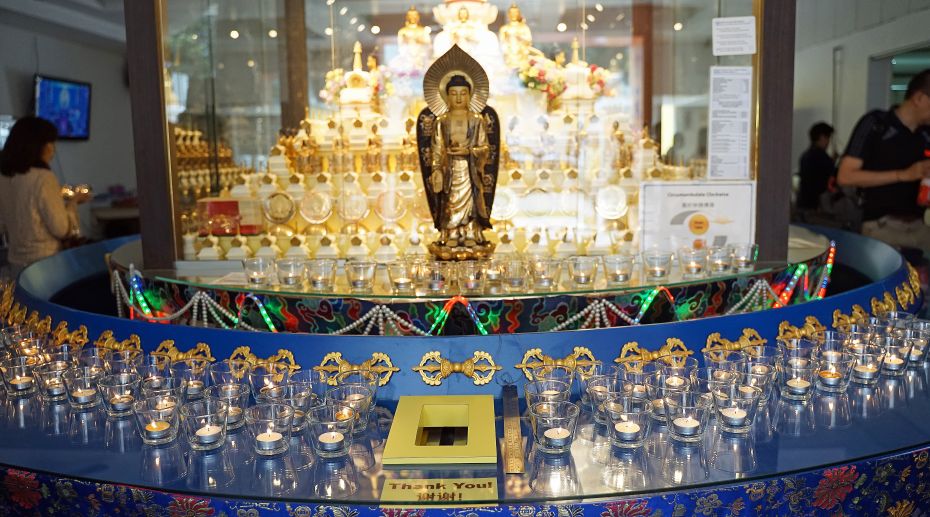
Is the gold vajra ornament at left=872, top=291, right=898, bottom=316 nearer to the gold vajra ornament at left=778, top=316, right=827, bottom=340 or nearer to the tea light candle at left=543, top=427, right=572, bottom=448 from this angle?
the gold vajra ornament at left=778, top=316, right=827, bottom=340

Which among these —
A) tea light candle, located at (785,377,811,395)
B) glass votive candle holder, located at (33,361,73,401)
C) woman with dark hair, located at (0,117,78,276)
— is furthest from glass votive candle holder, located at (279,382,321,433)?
woman with dark hair, located at (0,117,78,276)

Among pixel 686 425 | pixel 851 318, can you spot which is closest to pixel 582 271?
pixel 851 318

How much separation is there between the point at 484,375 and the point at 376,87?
2.51 meters

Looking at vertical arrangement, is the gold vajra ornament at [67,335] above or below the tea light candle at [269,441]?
above

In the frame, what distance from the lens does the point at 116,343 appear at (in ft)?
8.30

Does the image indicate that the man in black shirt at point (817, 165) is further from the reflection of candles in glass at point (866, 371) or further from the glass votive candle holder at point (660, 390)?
the glass votive candle holder at point (660, 390)

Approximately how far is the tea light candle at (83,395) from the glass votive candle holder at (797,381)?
1.81 m

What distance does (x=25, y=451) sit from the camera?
185 cm

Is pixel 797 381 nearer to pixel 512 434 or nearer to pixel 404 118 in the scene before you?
pixel 512 434

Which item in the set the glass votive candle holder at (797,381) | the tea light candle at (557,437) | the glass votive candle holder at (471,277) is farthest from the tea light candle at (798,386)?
the glass votive candle holder at (471,277)

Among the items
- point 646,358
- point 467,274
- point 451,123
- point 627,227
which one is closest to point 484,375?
point 646,358

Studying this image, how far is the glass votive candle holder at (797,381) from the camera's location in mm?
2070

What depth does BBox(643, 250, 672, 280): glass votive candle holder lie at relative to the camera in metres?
3.21

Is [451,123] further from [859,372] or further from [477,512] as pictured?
[477,512]
